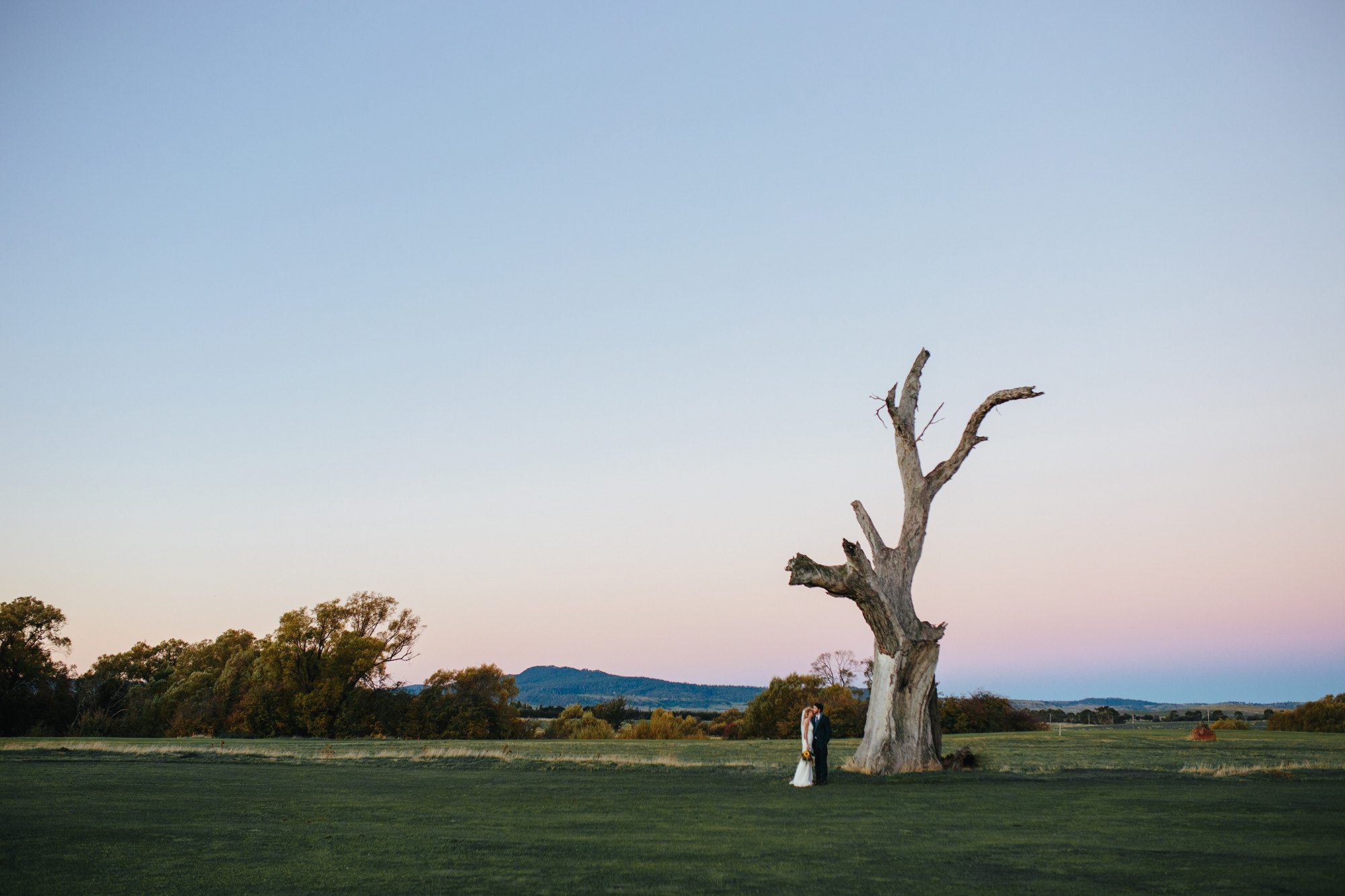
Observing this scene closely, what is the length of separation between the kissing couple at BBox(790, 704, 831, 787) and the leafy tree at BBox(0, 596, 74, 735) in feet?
176

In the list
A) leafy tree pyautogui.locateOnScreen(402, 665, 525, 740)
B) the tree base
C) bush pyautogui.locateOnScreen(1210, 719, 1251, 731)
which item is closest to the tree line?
leafy tree pyautogui.locateOnScreen(402, 665, 525, 740)

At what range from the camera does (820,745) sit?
18.4 m

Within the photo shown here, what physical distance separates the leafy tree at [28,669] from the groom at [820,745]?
53752mm

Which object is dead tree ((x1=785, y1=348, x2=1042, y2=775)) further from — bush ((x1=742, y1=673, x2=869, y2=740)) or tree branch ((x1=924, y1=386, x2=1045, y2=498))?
bush ((x1=742, y1=673, x2=869, y2=740))

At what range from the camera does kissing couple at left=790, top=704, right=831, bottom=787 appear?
18203mm

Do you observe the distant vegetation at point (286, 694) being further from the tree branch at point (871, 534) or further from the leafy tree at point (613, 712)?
the tree branch at point (871, 534)

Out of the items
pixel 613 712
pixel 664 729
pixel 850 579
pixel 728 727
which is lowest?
pixel 728 727

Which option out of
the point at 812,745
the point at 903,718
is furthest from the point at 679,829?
the point at 903,718

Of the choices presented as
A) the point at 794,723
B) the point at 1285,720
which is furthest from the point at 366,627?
the point at 1285,720

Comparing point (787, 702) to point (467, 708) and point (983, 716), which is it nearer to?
point (983, 716)

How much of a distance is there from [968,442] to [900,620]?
198 inches

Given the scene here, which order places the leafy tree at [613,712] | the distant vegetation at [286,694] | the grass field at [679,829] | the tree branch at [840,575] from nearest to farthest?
the grass field at [679,829] → the tree branch at [840,575] → the distant vegetation at [286,694] → the leafy tree at [613,712]

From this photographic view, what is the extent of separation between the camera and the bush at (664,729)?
2179 inches

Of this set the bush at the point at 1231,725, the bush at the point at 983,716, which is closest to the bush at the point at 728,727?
the bush at the point at 983,716
